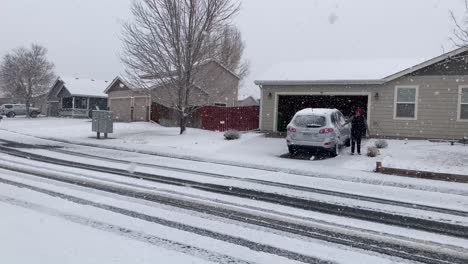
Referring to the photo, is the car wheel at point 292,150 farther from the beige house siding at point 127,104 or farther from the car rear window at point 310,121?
the beige house siding at point 127,104

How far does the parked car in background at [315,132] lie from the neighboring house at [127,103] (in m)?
20.4

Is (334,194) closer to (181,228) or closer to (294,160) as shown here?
(181,228)

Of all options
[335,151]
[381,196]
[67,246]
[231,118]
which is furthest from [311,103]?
[67,246]

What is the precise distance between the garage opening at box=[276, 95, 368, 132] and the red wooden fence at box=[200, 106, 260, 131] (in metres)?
2.43

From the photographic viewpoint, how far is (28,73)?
58.1m

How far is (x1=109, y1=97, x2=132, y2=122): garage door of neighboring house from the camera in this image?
38.0m

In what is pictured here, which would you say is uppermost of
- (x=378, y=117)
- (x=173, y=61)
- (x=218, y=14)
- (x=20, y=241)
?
(x=218, y=14)

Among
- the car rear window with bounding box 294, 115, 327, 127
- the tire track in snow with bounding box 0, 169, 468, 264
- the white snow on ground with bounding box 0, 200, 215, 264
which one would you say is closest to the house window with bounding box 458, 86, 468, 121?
the car rear window with bounding box 294, 115, 327, 127

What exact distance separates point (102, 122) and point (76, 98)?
33.2 metres

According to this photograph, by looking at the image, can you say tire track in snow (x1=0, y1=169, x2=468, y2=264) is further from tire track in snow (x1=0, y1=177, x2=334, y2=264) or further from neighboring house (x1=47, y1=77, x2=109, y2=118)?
neighboring house (x1=47, y1=77, x2=109, y2=118)

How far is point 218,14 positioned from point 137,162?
12.8 meters

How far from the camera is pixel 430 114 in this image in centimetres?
1983

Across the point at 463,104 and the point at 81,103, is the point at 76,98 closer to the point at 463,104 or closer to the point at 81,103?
the point at 81,103

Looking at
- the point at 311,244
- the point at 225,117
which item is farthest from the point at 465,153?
the point at 225,117
